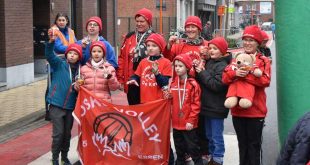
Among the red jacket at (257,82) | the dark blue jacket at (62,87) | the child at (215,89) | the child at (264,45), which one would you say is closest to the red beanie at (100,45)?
the dark blue jacket at (62,87)

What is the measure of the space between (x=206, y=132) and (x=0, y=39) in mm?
8051

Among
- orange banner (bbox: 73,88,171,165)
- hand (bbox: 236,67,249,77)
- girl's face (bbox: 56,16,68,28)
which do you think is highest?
girl's face (bbox: 56,16,68,28)

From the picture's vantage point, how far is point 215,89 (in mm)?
5805

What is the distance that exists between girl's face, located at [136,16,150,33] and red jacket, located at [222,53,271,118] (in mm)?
1520

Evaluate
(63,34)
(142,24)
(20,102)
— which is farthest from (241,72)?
(20,102)

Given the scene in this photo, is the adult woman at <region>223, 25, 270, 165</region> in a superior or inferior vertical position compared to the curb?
superior

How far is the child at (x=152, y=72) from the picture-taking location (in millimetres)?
6027

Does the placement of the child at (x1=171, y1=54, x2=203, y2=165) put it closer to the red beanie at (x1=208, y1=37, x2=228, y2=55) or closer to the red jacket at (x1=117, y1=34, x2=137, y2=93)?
the red beanie at (x1=208, y1=37, x2=228, y2=55)

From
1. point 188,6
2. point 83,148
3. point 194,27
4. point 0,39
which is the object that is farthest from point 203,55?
point 188,6

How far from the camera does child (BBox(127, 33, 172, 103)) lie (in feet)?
19.8

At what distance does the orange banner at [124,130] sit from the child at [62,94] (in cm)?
27

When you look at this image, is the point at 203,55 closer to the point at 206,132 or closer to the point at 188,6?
the point at 206,132

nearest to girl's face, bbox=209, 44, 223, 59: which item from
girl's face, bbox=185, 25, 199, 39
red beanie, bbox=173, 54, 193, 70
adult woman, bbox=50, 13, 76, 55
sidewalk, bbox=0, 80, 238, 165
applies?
red beanie, bbox=173, 54, 193, 70

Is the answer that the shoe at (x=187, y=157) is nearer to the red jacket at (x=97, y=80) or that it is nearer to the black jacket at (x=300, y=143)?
the red jacket at (x=97, y=80)
